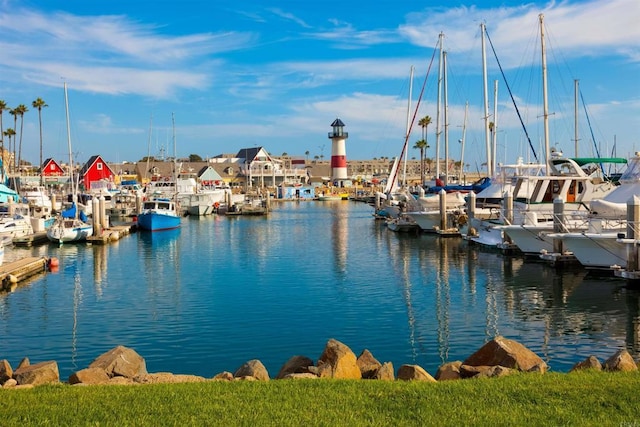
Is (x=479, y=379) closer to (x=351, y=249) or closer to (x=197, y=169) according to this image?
(x=351, y=249)

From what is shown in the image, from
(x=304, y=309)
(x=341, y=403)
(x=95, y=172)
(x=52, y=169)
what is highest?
(x=52, y=169)

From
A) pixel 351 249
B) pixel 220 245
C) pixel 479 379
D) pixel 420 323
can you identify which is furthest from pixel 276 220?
pixel 479 379

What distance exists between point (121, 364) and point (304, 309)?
11.6 m

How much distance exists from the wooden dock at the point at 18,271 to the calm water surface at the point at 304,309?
2.04ft

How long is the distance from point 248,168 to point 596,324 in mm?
140290

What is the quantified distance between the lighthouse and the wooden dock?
115164mm

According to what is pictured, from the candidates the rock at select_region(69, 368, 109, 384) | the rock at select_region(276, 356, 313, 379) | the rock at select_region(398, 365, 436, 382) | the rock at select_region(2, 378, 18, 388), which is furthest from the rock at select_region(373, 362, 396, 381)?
the rock at select_region(2, 378, 18, 388)

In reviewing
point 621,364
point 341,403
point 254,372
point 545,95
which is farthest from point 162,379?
point 545,95

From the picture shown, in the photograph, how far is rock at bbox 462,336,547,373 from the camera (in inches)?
552

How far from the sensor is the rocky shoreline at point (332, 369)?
42.6 feet

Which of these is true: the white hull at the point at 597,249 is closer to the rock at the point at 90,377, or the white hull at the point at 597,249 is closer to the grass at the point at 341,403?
the grass at the point at 341,403

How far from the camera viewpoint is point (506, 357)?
1431 cm

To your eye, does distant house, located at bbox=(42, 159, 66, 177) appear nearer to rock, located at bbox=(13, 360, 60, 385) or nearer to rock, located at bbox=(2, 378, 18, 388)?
rock, located at bbox=(13, 360, 60, 385)

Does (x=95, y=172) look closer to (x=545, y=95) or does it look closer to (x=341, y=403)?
(x=545, y=95)
